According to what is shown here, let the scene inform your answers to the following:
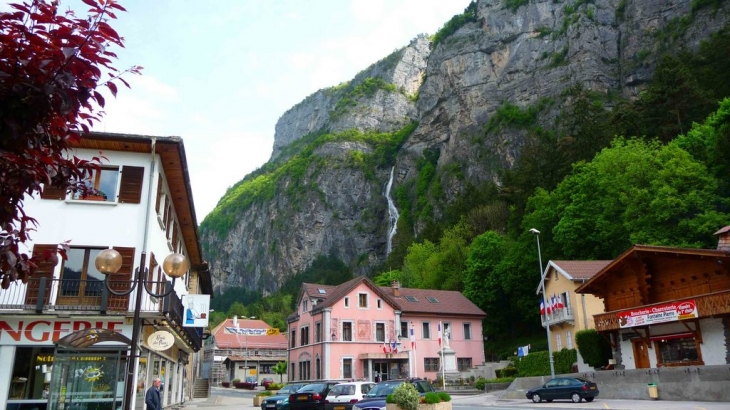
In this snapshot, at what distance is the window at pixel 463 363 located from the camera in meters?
50.5

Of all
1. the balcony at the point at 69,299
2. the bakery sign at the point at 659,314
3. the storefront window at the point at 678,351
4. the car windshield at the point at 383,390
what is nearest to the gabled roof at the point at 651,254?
the bakery sign at the point at 659,314

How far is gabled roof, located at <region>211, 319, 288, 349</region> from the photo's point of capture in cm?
7812

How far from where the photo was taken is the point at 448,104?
4407 inches

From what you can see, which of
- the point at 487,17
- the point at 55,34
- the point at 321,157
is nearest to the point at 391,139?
the point at 321,157

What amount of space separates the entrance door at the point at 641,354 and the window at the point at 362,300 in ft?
78.0

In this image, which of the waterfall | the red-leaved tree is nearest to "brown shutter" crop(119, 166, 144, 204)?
the red-leaved tree

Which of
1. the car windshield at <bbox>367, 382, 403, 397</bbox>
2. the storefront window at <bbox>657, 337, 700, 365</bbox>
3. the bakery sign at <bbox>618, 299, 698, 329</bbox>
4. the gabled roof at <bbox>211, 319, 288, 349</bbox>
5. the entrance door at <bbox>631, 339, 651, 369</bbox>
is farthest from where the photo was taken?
the gabled roof at <bbox>211, 319, 288, 349</bbox>

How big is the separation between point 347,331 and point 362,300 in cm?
313

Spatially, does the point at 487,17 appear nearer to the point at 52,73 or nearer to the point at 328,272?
the point at 328,272

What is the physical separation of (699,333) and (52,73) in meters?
30.2

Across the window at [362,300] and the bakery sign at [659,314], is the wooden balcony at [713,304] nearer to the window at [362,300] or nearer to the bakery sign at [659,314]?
the bakery sign at [659,314]

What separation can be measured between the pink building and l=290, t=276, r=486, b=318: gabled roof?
9 centimetres

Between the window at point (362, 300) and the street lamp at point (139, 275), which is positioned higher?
the window at point (362, 300)

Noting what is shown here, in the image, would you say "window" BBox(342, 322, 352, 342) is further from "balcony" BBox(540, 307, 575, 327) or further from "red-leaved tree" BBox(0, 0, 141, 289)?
"red-leaved tree" BBox(0, 0, 141, 289)
